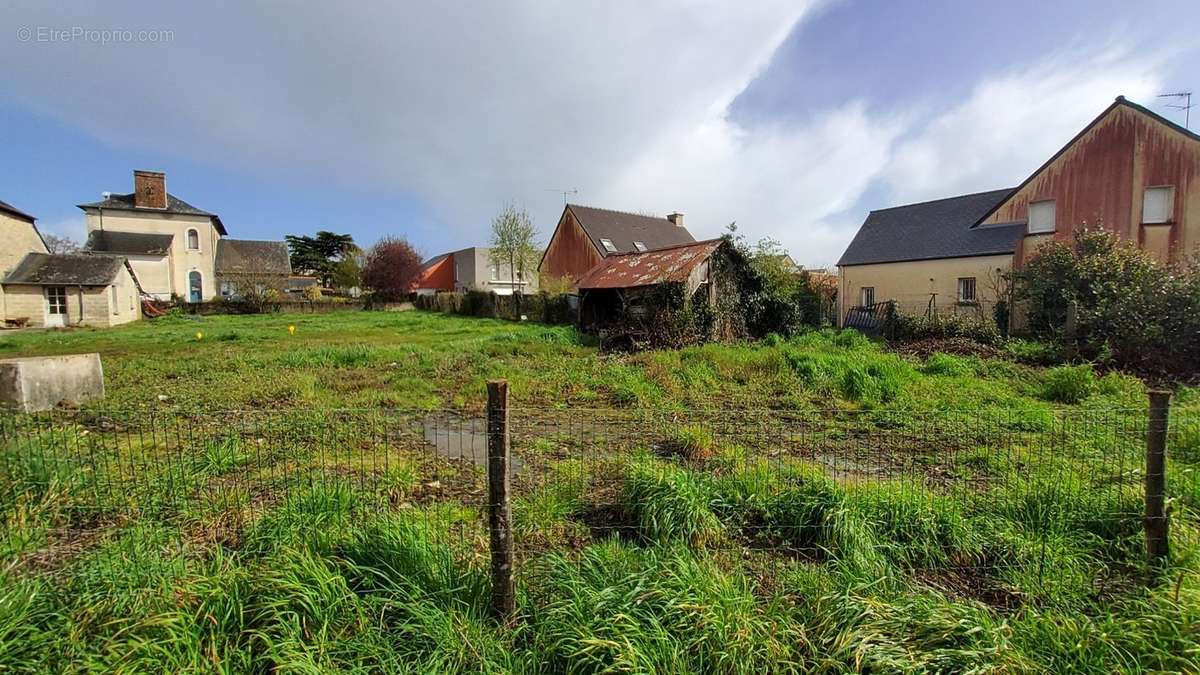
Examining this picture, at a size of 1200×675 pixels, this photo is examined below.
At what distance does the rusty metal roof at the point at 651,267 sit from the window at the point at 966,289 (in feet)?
44.3

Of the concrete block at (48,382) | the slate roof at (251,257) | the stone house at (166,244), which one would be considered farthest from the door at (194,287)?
the concrete block at (48,382)

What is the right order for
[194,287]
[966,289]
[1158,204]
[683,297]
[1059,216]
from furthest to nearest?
[194,287] → [966,289] → [1059,216] → [1158,204] → [683,297]

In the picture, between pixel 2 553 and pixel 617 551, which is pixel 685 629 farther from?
pixel 2 553

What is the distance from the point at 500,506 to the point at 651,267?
14218 millimetres

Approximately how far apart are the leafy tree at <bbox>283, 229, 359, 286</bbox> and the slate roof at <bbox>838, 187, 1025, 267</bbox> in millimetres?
54647

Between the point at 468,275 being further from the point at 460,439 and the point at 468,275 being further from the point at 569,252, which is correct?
the point at 460,439

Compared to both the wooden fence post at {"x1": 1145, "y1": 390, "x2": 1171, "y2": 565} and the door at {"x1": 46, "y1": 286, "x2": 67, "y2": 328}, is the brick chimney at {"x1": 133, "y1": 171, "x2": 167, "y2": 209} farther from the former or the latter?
the wooden fence post at {"x1": 1145, "y1": 390, "x2": 1171, "y2": 565}

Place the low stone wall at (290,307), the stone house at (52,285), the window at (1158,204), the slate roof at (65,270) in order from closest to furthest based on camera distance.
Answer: the window at (1158,204)
the stone house at (52,285)
the slate roof at (65,270)
the low stone wall at (290,307)

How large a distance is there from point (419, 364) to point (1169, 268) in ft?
63.5

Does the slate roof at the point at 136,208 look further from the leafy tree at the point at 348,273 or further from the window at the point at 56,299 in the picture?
the window at the point at 56,299

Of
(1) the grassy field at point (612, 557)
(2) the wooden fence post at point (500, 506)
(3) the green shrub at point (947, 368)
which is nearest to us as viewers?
(1) the grassy field at point (612, 557)

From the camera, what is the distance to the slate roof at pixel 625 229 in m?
31.9

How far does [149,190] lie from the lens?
1642 inches

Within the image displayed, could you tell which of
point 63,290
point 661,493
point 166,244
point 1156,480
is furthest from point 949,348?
point 166,244
